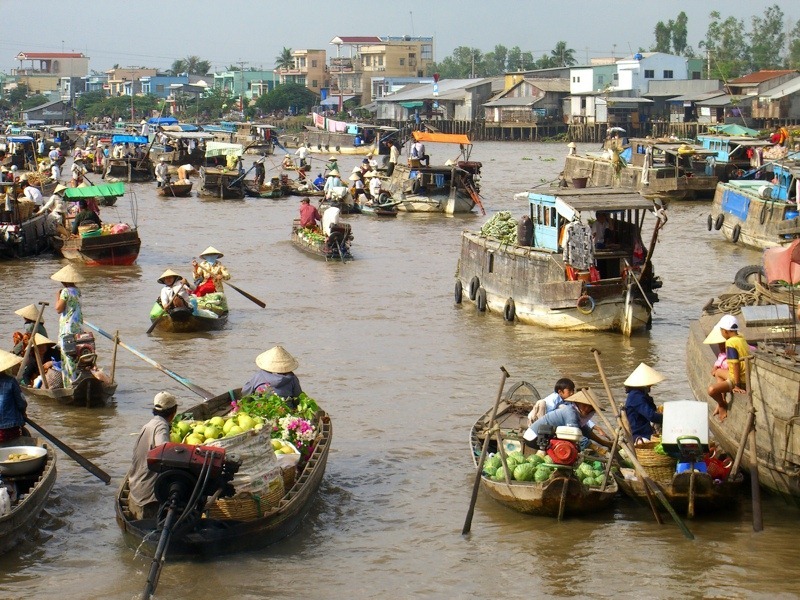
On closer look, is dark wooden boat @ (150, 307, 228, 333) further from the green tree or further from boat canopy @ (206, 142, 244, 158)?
the green tree

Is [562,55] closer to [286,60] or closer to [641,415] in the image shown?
[286,60]

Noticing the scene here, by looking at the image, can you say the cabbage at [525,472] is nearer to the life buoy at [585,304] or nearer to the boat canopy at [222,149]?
the life buoy at [585,304]

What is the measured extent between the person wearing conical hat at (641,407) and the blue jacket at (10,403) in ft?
16.8

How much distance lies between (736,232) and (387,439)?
681 inches

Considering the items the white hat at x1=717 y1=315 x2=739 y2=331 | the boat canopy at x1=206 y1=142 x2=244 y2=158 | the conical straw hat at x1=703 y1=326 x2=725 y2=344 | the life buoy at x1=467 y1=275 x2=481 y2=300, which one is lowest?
the life buoy at x1=467 y1=275 x2=481 y2=300

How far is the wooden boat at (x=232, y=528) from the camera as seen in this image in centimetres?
834

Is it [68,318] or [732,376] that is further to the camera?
[68,318]

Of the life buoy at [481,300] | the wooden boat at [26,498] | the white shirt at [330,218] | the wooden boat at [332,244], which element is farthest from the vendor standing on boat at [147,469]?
the wooden boat at [332,244]

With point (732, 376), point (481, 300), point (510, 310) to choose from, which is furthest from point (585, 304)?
point (732, 376)

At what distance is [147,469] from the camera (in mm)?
8531

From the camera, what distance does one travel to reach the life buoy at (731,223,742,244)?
2709cm

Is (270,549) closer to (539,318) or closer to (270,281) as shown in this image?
(539,318)

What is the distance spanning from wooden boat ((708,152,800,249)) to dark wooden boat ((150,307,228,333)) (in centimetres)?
1166

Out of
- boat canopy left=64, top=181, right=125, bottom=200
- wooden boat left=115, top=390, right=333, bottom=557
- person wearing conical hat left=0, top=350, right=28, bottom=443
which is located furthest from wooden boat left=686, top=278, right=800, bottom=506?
boat canopy left=64, top=181, right=125, bottom=200
